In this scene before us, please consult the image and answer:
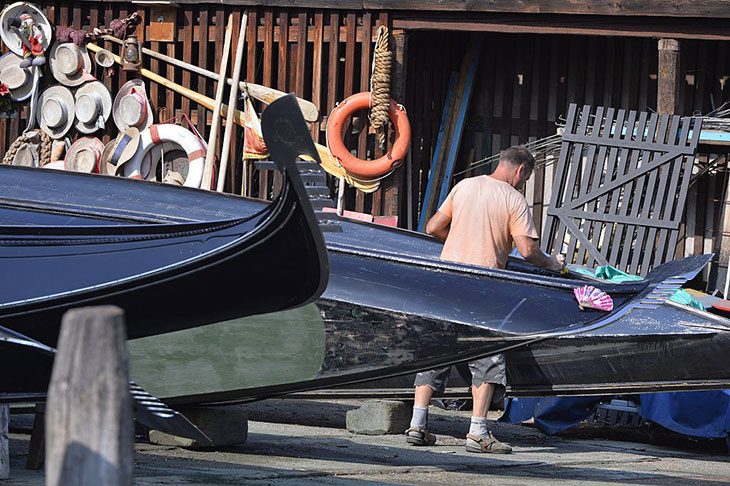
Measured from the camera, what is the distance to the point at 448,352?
7.00m

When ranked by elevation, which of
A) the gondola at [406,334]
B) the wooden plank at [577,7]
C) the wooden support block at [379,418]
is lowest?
the wooden support block at [379,418]

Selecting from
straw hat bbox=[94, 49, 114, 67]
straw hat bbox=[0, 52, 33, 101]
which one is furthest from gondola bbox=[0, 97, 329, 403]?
straw hat bbox=[0, 52, 33, 101]

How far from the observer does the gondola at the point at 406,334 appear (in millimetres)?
6984

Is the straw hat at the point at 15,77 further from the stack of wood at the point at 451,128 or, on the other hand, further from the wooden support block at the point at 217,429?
the wooden support block at the point at 217,429

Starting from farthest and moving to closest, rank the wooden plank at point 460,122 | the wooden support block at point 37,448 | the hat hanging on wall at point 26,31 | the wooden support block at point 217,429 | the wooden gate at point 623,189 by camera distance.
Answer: the wooden plank at point 460,122 < the hat hanging on wall at point 26,31 < the wooden gate at point 623,189 < the wooden support block at point 217,429 < the wooden support block at point 37,448

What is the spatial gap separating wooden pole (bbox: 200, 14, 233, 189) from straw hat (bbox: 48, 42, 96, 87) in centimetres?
132

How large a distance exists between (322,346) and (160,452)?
1085mm

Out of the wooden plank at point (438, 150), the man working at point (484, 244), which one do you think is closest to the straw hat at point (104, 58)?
the wooden plank at point (438, 150)

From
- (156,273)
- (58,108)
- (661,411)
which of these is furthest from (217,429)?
(58,108)

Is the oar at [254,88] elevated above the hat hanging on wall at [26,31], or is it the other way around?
the hat hanging on wall at [26,31]

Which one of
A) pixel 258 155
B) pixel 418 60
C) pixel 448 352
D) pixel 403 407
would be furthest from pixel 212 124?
pixel 448 352

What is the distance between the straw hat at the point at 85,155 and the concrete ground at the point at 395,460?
13.7 ft

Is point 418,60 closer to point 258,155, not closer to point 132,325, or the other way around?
point 258,155

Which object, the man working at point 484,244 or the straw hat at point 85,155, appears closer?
the man working at point 484,244
